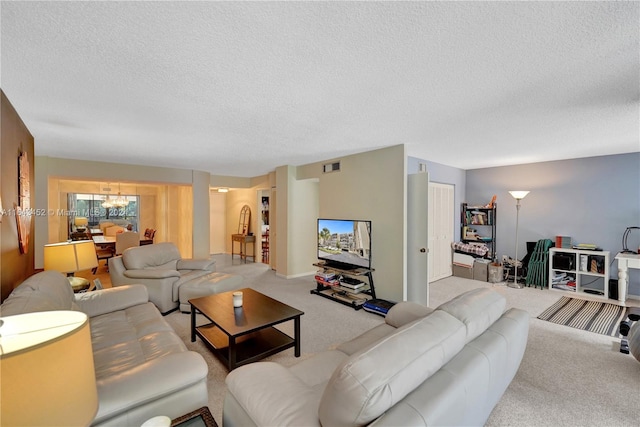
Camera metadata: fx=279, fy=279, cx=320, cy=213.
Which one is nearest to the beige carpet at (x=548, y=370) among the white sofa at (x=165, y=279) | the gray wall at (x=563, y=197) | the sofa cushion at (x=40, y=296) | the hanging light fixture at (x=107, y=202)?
the white sofa at (x=165, y=279)

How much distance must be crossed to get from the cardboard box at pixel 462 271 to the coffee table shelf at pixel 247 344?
14.5ft

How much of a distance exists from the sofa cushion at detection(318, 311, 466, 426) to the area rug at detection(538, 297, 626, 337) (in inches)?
134

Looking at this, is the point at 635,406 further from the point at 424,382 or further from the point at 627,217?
the point at 627,217

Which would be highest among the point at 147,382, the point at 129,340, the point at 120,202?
the point at 120,202

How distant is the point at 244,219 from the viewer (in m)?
8.30

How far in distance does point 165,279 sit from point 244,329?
6.38 ft

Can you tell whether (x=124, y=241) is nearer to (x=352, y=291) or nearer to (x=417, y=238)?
(x=352, y=291)

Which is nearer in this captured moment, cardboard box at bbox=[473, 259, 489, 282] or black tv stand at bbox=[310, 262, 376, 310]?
black tv stand at bbox=[310, 262, 376, 310]

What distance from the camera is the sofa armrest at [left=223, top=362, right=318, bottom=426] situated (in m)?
1.17

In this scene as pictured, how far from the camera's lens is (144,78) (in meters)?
1.90

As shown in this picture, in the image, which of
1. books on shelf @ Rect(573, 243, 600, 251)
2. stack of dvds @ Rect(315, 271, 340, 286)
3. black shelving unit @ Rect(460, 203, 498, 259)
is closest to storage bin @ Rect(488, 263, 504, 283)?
black shelving unit @ Rect(460, 203, 498, 259)

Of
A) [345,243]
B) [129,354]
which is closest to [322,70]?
[129,354]

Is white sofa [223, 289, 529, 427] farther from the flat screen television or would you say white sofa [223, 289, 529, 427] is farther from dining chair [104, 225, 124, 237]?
dining chair [104, 225, 124, 237]

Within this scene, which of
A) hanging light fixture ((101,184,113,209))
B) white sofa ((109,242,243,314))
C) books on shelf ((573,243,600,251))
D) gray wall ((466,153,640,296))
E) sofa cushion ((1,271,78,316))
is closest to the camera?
sofa cushion ((1,271,78,316))
